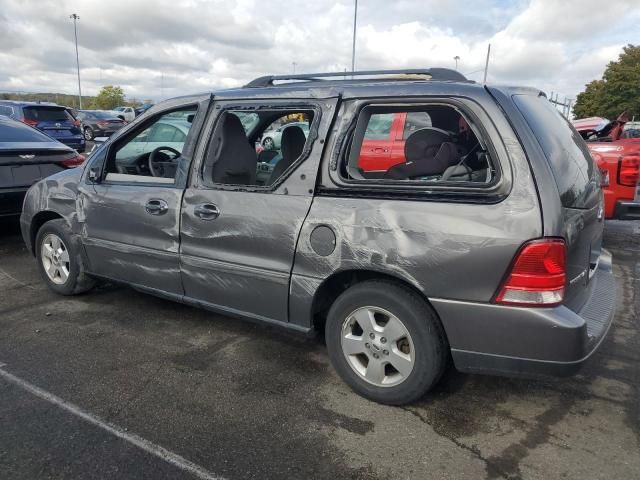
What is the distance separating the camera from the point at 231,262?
3.28m

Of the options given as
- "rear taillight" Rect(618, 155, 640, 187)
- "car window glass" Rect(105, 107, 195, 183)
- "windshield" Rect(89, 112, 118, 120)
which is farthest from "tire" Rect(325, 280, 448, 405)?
"windshield" Rect(89, 112, 118, 120)

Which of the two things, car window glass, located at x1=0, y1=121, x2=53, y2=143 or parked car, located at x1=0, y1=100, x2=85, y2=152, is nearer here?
car window glass, located at x1=0, y1=121, x2=53, y2=143

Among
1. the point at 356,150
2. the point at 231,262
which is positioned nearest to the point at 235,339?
the point at 231,262

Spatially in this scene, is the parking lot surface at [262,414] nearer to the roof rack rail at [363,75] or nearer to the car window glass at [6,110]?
the roof rack rail at [363,75]

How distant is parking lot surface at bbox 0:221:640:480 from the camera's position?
2.39 metres

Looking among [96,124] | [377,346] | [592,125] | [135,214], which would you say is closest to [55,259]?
[135,214]

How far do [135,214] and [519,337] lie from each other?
8.69 feet

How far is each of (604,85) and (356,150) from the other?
202 feet

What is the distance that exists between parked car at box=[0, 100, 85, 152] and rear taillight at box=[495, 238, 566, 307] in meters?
14.3

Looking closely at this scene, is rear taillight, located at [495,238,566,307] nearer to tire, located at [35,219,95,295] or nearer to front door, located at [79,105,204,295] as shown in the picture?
front door, located at [79,105,204,295]

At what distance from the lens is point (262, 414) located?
280 centimetres

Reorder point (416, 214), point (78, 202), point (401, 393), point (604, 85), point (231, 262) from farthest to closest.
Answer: point (604, 85) < point (78, 202) < point (231, 262) < point (401, 393) < point (416, 214)

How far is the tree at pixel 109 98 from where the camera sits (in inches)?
2373

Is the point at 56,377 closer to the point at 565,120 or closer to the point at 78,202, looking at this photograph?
the point at 78,202
